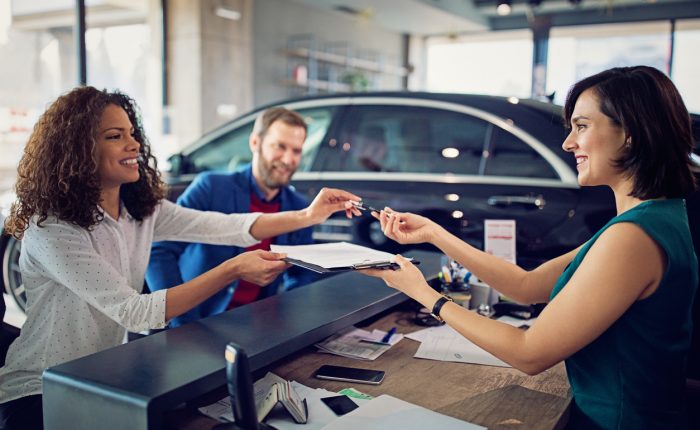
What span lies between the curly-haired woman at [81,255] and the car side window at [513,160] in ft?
5.38

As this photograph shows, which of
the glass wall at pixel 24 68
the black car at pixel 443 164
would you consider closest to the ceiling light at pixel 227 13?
the glass wall at pixel 24 68

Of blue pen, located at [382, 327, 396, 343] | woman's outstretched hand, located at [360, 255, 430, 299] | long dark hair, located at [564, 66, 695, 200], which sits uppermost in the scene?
long dark hair, located at [564, 66, 695, 200]

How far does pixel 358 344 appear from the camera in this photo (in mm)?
1697

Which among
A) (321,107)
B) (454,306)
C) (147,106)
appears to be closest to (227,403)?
(454,306)

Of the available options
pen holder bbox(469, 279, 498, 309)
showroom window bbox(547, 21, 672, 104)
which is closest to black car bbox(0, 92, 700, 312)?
pen holder bbox(469, 279, 498, 309)

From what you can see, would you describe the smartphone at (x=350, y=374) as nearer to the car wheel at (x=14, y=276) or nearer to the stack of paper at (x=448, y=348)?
the stack of paper at (x=448, y=348)

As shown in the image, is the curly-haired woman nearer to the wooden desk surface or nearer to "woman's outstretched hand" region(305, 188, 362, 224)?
the wooden desk surface

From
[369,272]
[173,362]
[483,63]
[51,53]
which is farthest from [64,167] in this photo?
[483,63]

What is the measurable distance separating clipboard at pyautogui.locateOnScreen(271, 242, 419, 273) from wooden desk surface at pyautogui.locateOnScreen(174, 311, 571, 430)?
24 cm

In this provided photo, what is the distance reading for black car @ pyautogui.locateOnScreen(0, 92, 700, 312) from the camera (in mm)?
2836

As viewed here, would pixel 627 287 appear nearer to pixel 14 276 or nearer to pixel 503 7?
pixel 14 276

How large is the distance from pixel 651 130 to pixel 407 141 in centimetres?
218

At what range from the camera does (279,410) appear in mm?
1275

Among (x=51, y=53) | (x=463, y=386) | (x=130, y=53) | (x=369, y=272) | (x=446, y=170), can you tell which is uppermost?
(x=130, y=53)
